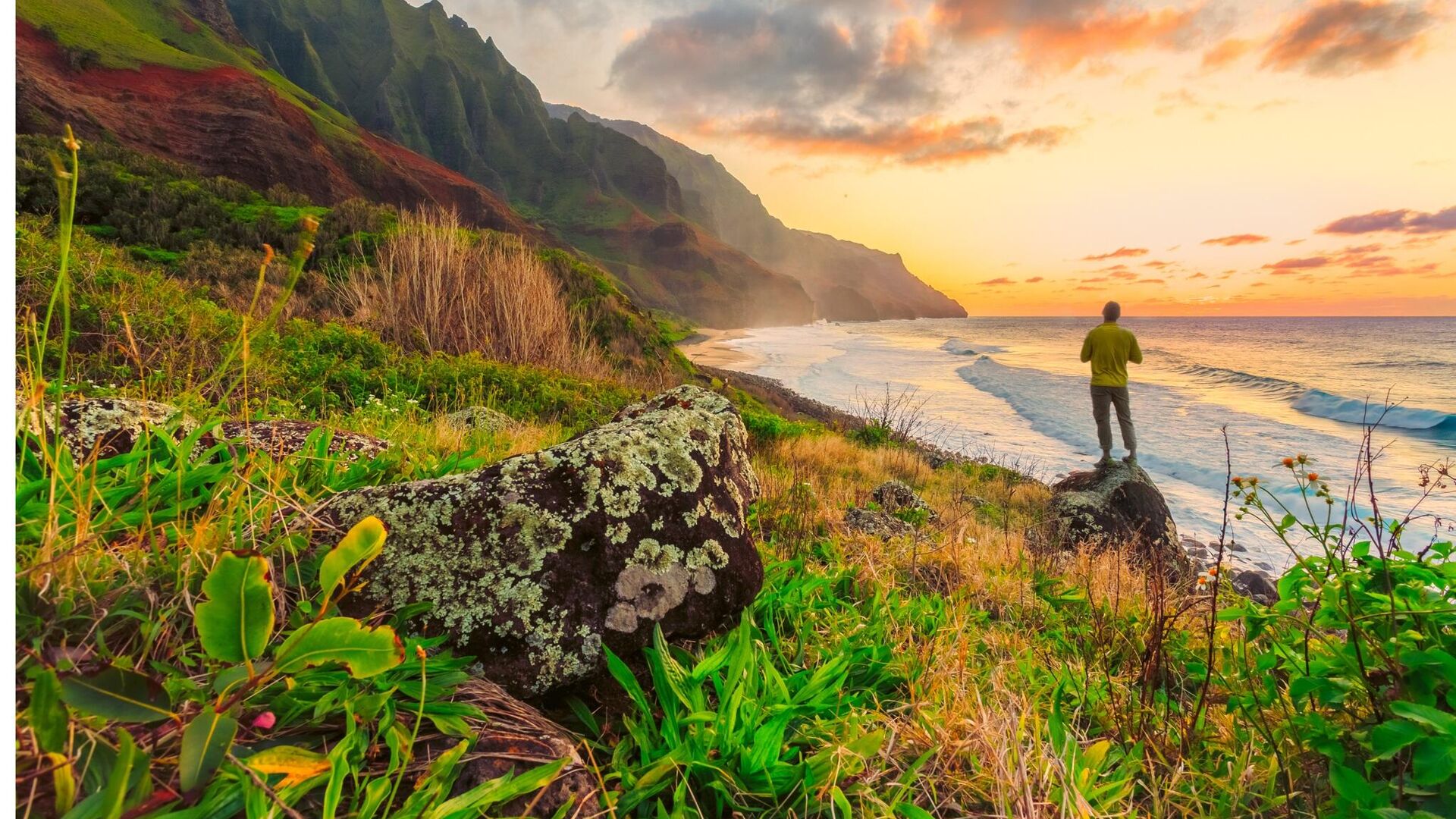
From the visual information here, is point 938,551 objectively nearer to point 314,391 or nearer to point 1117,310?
point 314,391

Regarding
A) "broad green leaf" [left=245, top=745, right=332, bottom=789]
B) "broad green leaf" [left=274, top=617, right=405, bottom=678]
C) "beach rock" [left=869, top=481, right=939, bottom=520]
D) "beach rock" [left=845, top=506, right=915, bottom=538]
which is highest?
"broad green leaf" [left=274, top=617, right=405, bottom=678]

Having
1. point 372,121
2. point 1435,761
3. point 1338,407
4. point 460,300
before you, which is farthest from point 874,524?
point 372,121

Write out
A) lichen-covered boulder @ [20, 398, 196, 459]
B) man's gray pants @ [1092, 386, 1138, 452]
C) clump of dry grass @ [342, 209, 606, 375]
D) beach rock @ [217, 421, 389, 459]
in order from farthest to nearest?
man's gray pants @ [1092, 386, 1138, 452], clump of dry grass @ [342, 209, 606, 375], beach rock @ [217, 421, 389, 459], lichen-covered boulder @ [20, 398, 196, 459]

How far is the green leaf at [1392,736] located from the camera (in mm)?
1260

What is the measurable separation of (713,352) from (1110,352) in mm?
33967

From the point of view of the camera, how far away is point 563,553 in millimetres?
1867

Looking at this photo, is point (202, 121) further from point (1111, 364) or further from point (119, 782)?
point (119, 782)

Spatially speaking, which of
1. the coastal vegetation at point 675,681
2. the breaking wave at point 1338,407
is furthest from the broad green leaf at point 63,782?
the breaking wave at point 1338,407

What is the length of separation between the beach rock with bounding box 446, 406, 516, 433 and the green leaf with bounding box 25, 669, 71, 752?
3.17 meters

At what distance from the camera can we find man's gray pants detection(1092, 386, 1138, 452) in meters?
10.1

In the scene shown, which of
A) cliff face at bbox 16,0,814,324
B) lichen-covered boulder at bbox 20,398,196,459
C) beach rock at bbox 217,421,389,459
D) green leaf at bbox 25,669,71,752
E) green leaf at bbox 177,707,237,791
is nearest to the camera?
green leaf at bbox 25,669,71,752

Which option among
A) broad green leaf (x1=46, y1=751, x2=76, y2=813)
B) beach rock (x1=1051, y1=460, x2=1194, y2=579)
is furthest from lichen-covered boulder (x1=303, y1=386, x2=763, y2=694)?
beach rock (x1=1051, y1=460, x2=1194, y2=579)

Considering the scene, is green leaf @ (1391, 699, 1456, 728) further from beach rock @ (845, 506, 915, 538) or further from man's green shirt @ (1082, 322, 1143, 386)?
man's green shirt @ (1082, 322, 1143, 386)

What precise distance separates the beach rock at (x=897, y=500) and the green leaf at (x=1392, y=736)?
174 inches
